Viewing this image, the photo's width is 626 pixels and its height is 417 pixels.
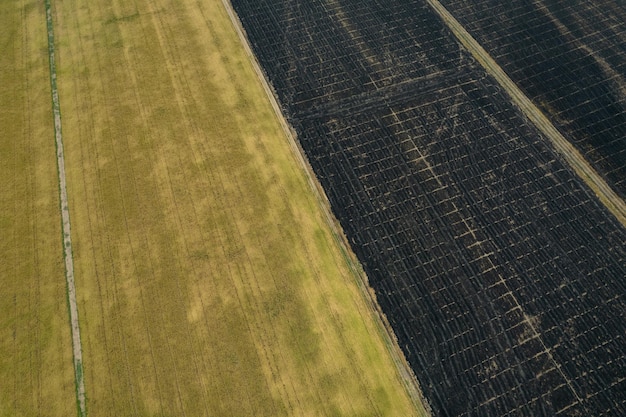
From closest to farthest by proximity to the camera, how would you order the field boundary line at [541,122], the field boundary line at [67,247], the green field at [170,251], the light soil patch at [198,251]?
1. the field boundary line at [67,247]
2. the green field at [170,251]
3. the light soil patch at [198,251]
4. the field boundary line at [541,122]

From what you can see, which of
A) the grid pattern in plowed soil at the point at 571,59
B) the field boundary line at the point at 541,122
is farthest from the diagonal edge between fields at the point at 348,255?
the grid pattern in plowed soil at the point at 571,59

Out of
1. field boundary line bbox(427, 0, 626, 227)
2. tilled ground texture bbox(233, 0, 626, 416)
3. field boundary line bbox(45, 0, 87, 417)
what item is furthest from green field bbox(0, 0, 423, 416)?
field boundary line bbox(427, 0, 626, 227)

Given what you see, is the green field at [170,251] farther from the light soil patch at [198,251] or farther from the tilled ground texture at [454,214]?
the tilled ground texture at [454,214]

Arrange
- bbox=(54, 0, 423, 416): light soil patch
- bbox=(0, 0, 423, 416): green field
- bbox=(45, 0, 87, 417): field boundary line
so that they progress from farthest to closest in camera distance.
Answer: bbox=(54, 0, 423, 416): light soil patch, bbox=(0, 0, 423, 416): green field, bbox=(45, 0, 87, 417): field boundary line

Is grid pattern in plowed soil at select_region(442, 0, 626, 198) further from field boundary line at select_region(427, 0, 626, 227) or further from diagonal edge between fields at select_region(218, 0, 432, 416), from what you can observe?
diagonal edge between fields at select_region(218, 0, 432, 416)

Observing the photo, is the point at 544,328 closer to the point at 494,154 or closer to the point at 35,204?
the point at 494,154

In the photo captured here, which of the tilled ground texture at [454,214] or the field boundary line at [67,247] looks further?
the tilled ground texture at [454,214]
